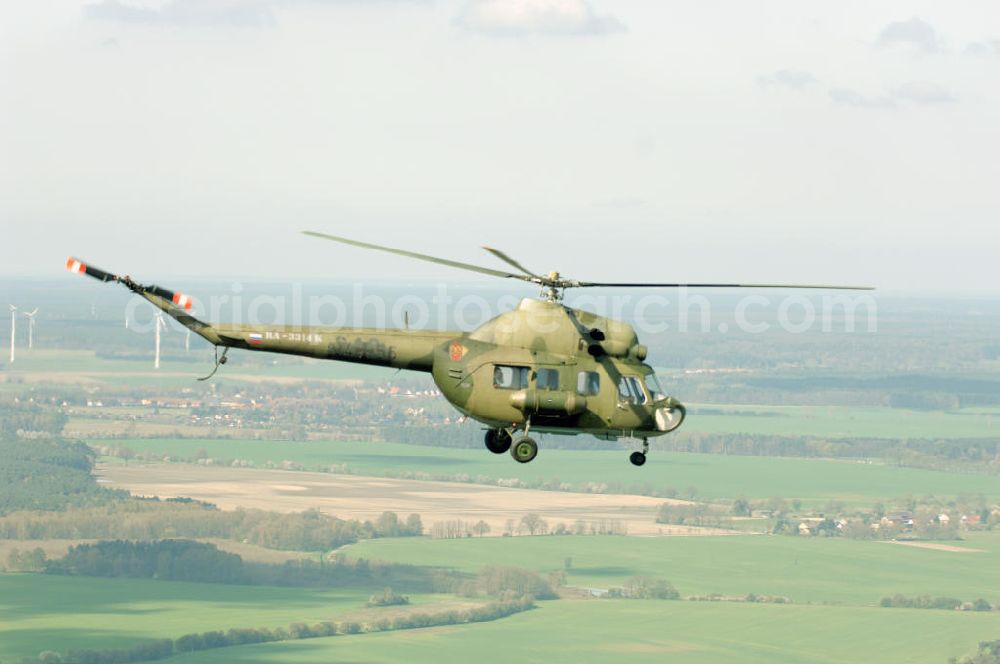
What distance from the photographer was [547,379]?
191ft

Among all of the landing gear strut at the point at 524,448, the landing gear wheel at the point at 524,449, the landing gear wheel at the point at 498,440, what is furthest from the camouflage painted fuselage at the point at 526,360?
the landing gear wheel at the point at 524,449

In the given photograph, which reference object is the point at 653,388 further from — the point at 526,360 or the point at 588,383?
the point at 526,360

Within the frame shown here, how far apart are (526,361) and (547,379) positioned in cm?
109

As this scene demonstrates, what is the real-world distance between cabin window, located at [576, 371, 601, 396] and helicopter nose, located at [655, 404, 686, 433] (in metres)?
2.68

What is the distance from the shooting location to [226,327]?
60.1 metres

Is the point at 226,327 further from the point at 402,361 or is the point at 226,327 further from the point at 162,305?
the point at 402,361

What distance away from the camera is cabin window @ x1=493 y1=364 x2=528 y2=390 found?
58188 millimetres

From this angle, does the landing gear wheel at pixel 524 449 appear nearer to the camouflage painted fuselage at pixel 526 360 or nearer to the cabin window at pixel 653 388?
the camouflage painted fuselage at pixel 526 360

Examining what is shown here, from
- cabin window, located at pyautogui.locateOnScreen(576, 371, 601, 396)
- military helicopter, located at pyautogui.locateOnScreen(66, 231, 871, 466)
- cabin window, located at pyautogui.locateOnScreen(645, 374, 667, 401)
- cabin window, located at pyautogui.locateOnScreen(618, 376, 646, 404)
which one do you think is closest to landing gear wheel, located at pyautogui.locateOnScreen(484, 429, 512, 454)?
military helicopter, located at pyautogui.locateOnScreen(66, 231, 871, 466)

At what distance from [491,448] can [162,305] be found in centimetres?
1427

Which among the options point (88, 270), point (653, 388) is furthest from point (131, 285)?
point (653, 388)

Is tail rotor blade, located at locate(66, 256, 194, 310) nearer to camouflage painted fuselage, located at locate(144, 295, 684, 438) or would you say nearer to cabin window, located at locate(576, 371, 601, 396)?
camouflage painted fuselage, located at locate(144, 295, 684, 438)

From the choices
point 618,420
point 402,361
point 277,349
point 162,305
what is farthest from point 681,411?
point 162,305

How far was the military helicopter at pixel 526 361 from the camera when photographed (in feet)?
A: 191
